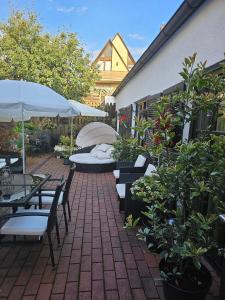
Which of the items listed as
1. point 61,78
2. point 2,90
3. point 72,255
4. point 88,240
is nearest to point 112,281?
point 72,255

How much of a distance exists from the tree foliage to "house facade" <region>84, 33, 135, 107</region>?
5.58m

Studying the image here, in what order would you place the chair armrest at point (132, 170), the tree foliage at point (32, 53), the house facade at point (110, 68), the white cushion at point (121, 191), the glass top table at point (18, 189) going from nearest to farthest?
the glass top table at point (18, 189) < the white cushion at point (121, 191) < the chair armrest at point (132, 170) < the tree foliage at point (32, 53) < the house facade at point (110, 68)

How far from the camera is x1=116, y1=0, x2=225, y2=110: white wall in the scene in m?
2.54

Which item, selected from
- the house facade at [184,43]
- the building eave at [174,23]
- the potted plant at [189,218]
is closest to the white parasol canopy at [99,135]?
the house facade at [184,43]

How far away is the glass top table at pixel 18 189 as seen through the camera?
2.65 metres

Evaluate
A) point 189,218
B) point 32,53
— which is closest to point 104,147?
point 32,53

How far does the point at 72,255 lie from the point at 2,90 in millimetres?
2311

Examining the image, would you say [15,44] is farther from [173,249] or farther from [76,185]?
[173,249]

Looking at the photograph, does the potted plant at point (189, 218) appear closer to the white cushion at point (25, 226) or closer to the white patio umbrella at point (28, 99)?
the white cushion at point (25, 226)

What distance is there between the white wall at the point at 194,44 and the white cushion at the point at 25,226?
256 cm

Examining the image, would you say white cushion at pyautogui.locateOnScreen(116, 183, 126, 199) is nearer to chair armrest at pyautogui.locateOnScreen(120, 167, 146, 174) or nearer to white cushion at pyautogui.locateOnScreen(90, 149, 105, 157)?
chair armrest at pyautogui.locateOnScreen(120, 167, 146, 174)

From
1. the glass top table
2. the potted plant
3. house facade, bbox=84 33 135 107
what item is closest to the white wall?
the potted plant

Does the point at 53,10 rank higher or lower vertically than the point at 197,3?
higher

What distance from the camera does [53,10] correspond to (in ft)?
40.7
